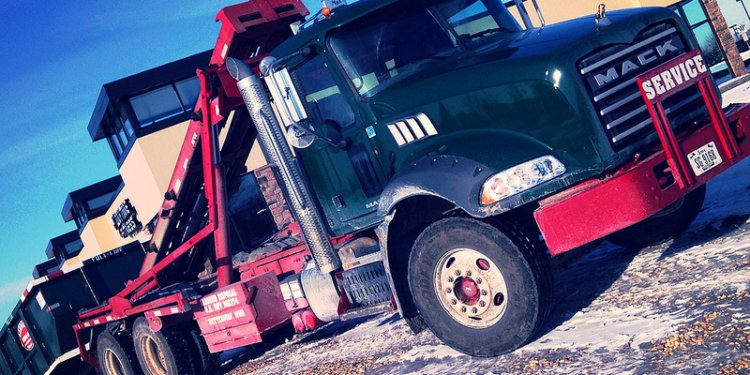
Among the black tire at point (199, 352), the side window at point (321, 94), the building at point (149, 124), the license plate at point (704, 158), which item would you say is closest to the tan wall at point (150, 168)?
the building at point (149, 124)

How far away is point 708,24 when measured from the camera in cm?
2377

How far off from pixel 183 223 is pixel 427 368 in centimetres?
534

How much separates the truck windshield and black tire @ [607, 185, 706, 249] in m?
2.38

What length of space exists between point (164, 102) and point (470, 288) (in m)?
20.9

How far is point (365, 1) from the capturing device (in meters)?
6.11

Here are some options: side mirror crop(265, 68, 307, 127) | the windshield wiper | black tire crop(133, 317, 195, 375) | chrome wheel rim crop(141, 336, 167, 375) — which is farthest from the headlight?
A: chrome wheel rim crop(141, 336, 167, 375)

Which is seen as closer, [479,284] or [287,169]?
[479,284]

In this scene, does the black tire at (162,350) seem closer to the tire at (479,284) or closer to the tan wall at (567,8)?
the tire at (479,284)

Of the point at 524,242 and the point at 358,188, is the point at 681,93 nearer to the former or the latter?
the point at 524,242

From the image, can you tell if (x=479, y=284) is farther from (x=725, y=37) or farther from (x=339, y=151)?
(x=725, y=37)

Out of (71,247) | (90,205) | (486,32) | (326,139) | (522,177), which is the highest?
(90,205)

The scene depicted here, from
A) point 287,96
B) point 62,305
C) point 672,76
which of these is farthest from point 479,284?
point 62,305

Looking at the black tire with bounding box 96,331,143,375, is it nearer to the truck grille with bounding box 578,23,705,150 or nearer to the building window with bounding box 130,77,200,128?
the truck grille with bounding box 578,23,705,150

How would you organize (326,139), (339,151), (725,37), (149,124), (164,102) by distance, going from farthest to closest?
Result: (164,102) < (149,124) < (725,37) < (339,151) < (326,139)
